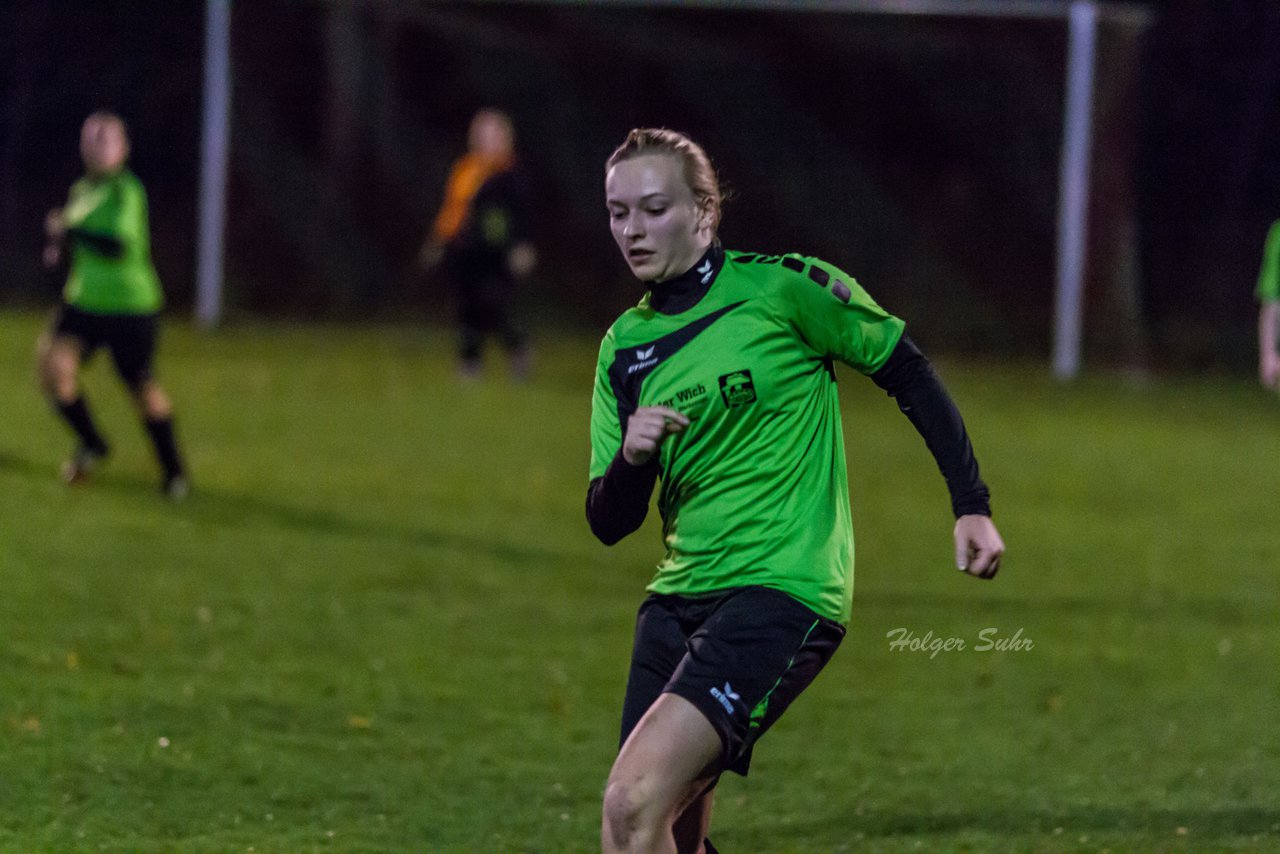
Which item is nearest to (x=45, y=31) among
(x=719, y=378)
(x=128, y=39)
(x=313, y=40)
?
(x=128, y=39)

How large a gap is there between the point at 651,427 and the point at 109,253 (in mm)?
7706

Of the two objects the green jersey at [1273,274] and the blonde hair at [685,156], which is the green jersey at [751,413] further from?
the green jersey at [1273,274]

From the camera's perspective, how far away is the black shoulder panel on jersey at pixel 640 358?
448 centimetres

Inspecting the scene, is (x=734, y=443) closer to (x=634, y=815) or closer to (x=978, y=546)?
(x=978, y=546)

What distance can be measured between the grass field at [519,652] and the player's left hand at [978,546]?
1.91 metres

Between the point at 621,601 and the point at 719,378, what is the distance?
546 cm

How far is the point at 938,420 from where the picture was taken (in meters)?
4.45

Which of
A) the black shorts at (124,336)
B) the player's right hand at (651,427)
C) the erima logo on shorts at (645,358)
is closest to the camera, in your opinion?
the player's right hand at (651,427)

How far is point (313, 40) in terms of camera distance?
21.0m

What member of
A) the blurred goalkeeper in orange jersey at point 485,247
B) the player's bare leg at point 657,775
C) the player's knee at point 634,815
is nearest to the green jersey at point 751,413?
the player's bare leg at point 657,775

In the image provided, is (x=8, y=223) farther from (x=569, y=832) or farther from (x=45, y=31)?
(x=569, y=832)

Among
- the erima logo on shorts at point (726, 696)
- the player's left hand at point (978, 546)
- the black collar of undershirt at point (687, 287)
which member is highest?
the black collar of undershirt at point (687, 287)

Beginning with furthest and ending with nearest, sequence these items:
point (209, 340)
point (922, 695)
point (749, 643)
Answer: point (209, 340)
point (922, 695)
point (749, 643)

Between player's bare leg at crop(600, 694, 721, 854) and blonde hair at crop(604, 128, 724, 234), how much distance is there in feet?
3.56
